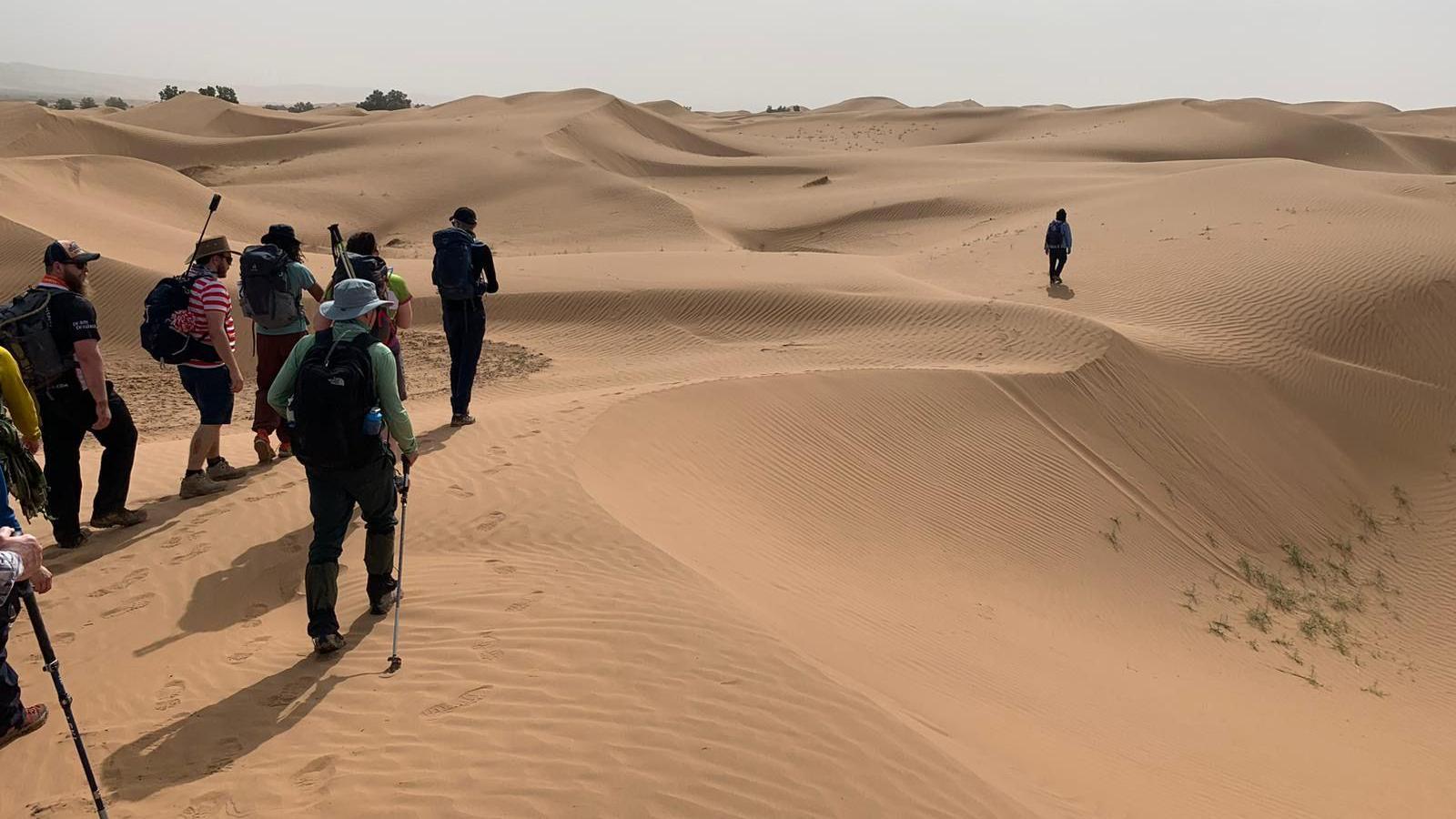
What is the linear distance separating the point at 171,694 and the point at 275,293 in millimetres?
3170

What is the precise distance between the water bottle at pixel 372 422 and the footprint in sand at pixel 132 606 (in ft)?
7.57

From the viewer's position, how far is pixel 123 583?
5969 millimetres

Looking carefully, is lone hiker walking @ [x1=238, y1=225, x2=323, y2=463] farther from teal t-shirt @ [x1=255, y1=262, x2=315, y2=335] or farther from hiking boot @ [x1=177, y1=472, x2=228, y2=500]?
hiking boot @ [x1=177, y1=472, x2=228, y2=500]

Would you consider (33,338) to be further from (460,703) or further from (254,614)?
(460,703)

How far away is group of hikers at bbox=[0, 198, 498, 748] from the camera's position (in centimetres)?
455

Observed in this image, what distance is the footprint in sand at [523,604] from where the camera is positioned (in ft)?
17.3

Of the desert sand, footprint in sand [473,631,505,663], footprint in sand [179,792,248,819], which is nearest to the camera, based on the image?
footprint in sand [179,792,248,819]

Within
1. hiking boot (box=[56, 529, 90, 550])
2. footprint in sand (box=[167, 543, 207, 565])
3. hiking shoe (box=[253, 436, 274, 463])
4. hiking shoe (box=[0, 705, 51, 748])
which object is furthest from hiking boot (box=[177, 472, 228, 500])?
hiking shoe (box=[0, 705, 51, 748])

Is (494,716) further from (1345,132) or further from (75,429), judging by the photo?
(1345,132)

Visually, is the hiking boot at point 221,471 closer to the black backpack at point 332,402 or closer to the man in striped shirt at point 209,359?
the man in striped shirt at point 209,359

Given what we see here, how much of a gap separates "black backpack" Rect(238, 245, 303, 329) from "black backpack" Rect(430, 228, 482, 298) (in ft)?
4.65

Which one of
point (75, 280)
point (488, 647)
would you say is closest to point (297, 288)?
point (75, 280)

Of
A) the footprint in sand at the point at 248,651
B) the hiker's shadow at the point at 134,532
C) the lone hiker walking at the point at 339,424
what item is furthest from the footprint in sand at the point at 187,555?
the lone hiker walking at the point at 339,424

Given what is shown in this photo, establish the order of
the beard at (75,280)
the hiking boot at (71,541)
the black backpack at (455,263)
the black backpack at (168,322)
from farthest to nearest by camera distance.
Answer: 1. the black backpack at (455,263)
2. the black backpack at (168,322)
3. the hiking boot at (71,541)
4. the beard at (75,280)
